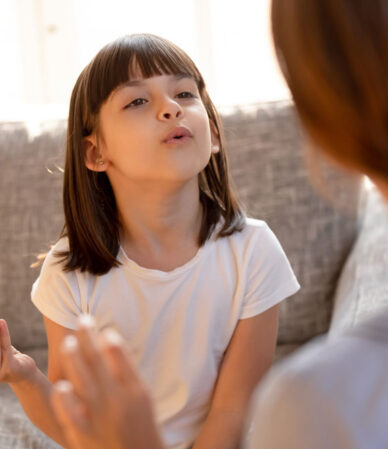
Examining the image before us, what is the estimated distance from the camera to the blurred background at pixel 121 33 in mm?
3070

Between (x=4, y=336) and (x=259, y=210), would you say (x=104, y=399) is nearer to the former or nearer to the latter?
(x=4, y=336)

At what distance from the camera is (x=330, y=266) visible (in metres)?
1.82

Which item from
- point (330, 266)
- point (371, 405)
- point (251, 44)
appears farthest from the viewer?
point (251, 44)

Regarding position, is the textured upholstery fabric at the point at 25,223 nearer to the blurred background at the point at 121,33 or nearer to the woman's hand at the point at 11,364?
the woman's hand at the point at 11,364

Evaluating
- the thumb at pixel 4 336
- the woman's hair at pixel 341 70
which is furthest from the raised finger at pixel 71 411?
the thumb at pixel 4 336

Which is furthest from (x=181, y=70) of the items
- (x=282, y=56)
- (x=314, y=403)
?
(x=314, y=403)

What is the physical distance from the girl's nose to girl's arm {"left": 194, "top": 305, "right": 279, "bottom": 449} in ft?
1.30

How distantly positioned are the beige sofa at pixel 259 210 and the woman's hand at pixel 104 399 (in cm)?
120

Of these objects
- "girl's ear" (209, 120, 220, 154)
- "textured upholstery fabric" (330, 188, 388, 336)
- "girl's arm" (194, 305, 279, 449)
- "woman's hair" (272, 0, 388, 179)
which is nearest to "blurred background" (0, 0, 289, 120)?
"textured upholstery fabric" (330, 188, 388, 336)

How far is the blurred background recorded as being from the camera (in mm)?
3070

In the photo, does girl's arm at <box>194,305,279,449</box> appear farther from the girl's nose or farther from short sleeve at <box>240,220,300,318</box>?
the girl's nose

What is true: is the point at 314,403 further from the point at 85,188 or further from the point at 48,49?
the point at 48,49

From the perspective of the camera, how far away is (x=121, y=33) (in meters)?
3.08

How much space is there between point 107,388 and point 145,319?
0.79 metres
